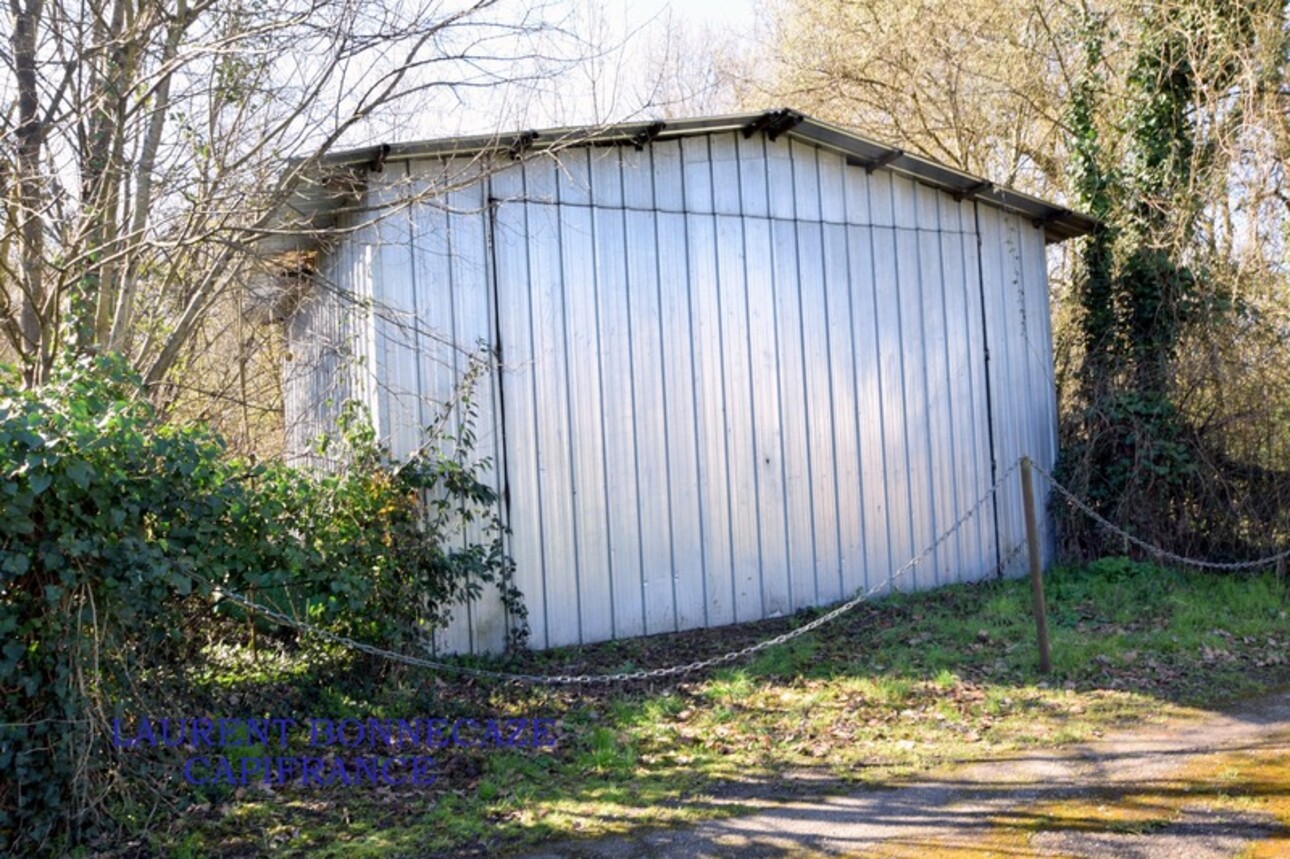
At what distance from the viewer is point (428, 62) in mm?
7227

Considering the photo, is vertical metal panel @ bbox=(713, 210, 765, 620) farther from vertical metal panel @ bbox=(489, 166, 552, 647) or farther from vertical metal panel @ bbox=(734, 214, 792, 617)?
vertical metal panel @ bbox=(489, 166, 552, 647)

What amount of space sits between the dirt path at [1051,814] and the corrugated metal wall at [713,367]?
3.67 m

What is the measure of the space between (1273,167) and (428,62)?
8.56 m

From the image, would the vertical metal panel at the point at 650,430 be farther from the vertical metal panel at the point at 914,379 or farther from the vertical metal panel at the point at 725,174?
the vertical metal panel at the point at 914,379

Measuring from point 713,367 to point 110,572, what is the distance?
18.8ft

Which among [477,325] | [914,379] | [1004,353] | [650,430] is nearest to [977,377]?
[1004,353]

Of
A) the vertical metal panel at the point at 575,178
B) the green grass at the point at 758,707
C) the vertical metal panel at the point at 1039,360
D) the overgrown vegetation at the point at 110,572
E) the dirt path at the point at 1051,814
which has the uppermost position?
the vertical metal panel at the point at 575,178

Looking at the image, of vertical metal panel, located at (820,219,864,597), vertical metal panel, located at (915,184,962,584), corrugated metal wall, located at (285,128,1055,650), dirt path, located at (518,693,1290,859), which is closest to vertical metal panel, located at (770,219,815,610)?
corrugated metal wall, located at (285,128,1055,650)

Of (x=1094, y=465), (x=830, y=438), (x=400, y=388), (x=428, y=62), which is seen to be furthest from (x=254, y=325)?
(x=1094, y=465)

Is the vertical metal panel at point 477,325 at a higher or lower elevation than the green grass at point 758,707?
higher

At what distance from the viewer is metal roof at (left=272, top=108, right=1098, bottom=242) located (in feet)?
26.3

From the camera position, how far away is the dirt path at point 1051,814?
181 inches

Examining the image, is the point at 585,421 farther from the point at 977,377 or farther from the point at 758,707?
the point at 977,377

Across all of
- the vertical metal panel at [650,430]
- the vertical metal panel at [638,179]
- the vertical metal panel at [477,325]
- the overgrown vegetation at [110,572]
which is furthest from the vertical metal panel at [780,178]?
the overgrown vegetation at [110,572]
